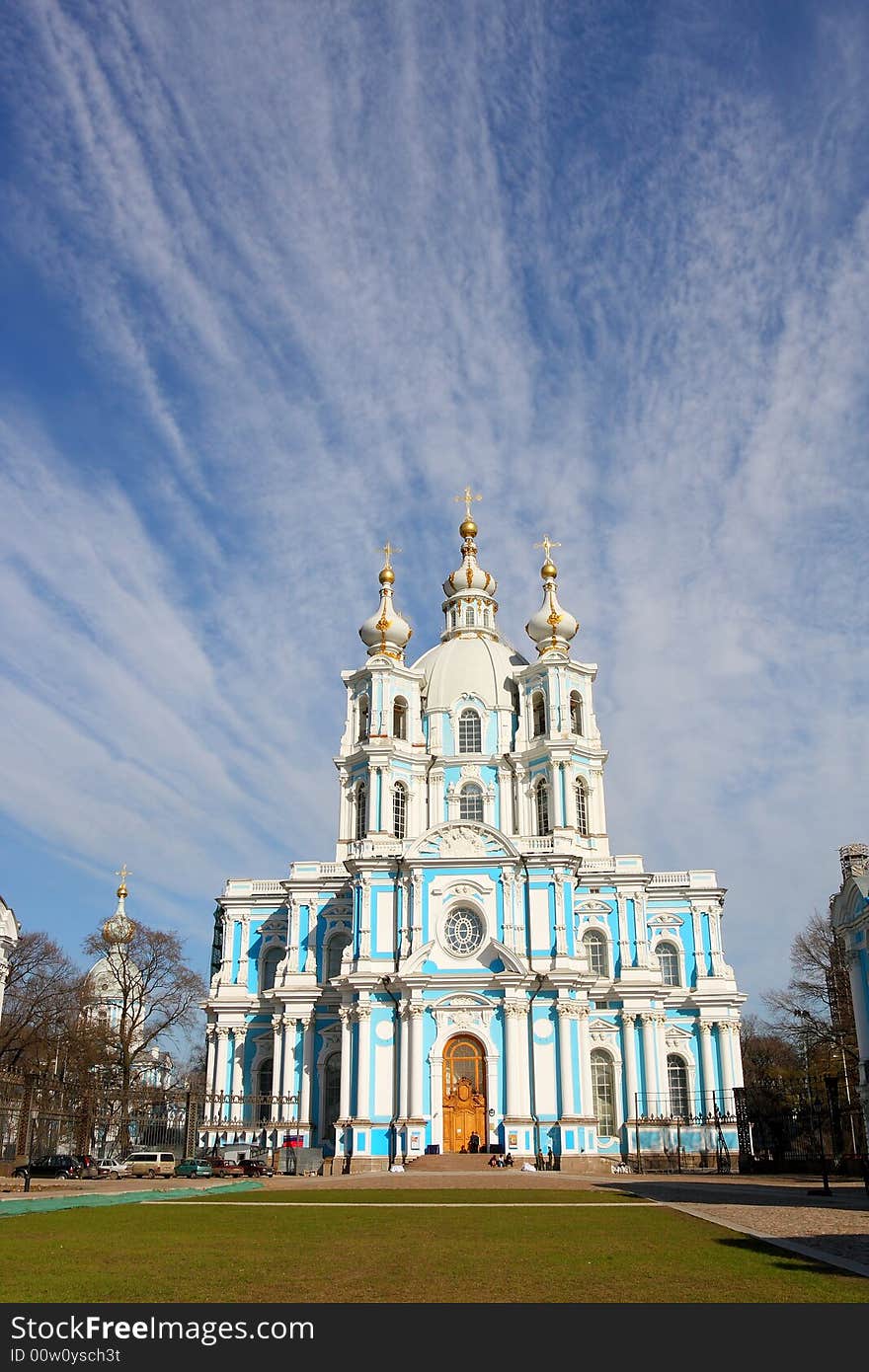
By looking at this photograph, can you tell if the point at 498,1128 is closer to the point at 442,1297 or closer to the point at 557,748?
the point at 557,748

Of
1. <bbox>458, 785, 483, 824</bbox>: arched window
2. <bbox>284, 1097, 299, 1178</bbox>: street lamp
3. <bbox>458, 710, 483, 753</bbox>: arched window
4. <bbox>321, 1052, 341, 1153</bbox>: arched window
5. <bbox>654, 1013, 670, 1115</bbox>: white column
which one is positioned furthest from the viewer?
<bbox>458, 710, 483, 753</bbox>: arched window

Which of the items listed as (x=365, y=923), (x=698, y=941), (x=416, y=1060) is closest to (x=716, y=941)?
(x=698, y=941)

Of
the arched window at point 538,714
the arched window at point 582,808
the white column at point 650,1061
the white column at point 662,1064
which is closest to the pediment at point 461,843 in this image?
the arched window at point 582,808

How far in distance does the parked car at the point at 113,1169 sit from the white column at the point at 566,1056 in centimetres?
1493

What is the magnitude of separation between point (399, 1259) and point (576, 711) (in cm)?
4342

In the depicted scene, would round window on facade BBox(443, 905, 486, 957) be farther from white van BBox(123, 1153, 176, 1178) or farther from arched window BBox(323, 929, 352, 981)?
white van BBox(123, 1153, 176, 1178)

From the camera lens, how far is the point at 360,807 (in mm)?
52625

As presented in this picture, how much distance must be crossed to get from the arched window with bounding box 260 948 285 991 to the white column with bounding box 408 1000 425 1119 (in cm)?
982

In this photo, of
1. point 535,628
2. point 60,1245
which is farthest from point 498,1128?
point 60,1245

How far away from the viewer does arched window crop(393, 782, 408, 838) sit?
51719 mm

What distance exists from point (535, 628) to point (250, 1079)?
962 inches

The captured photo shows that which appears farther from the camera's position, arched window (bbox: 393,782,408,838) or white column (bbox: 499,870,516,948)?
arched window (bbox: 393,782,408,838)

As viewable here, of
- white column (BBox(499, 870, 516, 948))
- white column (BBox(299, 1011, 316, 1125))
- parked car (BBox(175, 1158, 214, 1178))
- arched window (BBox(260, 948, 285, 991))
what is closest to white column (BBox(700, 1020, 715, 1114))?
white column (BBox(499, 870, 516, 948))
